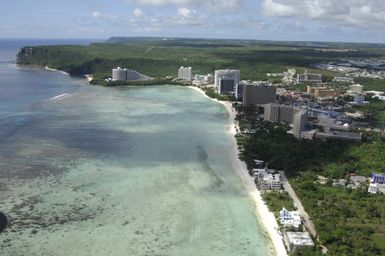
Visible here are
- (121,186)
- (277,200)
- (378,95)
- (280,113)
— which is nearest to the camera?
(277,200)

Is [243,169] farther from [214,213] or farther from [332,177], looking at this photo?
[214,213]

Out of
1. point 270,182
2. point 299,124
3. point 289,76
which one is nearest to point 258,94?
point 299,124

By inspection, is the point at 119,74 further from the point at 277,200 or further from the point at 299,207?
the point at 299,207

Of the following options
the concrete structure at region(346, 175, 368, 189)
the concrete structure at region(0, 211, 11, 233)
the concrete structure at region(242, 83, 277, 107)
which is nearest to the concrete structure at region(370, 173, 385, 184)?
→ the concrete structure at region(346, 175, 368, 189)

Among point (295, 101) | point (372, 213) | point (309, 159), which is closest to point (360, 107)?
point (295, 101)

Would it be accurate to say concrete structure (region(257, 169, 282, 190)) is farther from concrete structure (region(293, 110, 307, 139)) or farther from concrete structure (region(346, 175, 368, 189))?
concrete structure (region(293, 110, 307, 139))

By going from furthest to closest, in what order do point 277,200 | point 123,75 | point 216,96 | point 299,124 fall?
point 123,75 → point 216,96 → point 299,124 → point 277,200
